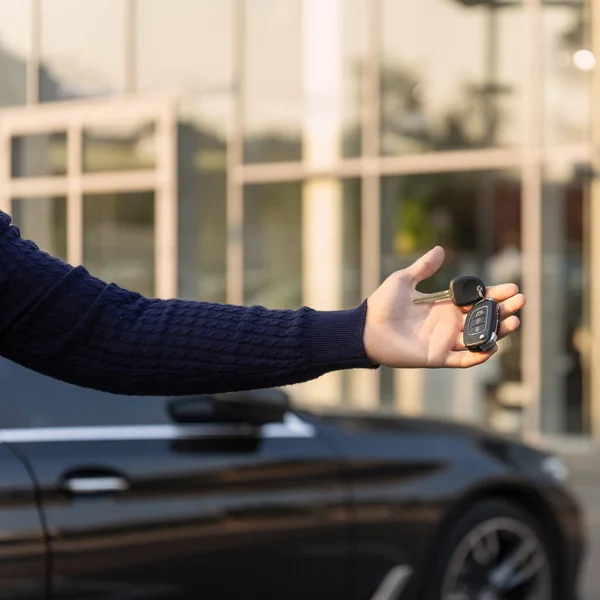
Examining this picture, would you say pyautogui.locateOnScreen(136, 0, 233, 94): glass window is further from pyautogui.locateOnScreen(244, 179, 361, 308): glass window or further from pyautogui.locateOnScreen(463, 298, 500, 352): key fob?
pyautogui.locateOnScreen(463, 298, 500, 352): key fob

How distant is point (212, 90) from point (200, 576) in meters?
8.36

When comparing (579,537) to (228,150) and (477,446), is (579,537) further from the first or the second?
(228,150)

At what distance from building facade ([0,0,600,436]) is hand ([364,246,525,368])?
782 centimetres

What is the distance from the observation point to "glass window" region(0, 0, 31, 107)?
42.2ft

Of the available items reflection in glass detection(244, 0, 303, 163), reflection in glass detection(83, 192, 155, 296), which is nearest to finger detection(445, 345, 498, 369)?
reflection in glass detection(244, 0, 303, 163)

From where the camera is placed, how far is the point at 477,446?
17.3 feet

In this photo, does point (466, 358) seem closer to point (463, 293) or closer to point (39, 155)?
point (463, 293)

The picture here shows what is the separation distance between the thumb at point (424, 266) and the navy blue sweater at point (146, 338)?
95mm

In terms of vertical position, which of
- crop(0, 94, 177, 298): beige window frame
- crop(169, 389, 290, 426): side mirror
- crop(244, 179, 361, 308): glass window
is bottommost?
crop(169, 389, 290, 426): side mirror

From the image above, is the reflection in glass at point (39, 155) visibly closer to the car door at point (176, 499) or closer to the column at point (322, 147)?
the column at point (322, 147)

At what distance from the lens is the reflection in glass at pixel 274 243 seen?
11820mm

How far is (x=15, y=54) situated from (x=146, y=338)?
11.9 meters

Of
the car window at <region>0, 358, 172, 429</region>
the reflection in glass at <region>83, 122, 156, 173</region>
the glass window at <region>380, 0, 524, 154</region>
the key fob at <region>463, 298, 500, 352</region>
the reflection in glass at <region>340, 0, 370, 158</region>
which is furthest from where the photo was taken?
the reflection in glass at <region>83, 122, 156, 173</region>

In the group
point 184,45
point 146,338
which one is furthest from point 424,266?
point 184,45
